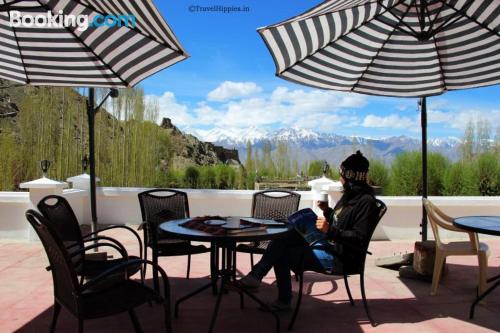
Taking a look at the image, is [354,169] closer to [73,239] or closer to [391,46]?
[391,46]

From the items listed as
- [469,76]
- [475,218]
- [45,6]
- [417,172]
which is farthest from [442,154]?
[45,6]

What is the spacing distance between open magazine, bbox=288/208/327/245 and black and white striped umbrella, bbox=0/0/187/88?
69.0 inches

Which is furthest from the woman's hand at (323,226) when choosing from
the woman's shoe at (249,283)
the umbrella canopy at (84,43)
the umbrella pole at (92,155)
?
the umbrella pole at (92,155)

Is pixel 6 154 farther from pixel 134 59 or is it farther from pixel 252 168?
pixel 134 59

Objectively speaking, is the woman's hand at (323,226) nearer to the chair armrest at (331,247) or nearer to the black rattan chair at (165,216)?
the chair armrest at (331,247)

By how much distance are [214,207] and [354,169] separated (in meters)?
3.94

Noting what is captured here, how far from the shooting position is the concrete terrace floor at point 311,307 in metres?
3.12

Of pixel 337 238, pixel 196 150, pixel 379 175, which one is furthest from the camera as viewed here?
pixel 196 150

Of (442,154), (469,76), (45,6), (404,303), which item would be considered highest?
(45,6)

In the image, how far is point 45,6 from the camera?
3.49 m

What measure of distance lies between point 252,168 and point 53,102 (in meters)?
6.48

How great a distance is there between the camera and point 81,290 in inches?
88.0

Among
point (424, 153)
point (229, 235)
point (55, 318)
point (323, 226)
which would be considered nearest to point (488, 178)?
point (424, 153)

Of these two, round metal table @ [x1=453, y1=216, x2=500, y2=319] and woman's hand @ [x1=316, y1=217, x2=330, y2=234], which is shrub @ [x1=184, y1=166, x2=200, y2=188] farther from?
woman's hand @ [x1=316, y1=217, x2=330, y2=234]
